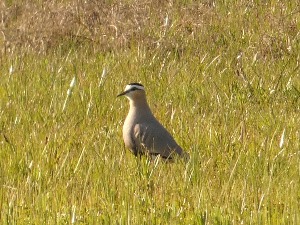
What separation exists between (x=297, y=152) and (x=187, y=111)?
148 cm

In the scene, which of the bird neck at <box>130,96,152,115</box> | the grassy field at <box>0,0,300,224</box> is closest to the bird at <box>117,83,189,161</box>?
the bird neck at <box>130,96,152,115</box>

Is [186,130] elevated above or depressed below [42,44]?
below

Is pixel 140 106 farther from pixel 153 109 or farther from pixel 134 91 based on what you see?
pixel 153 109

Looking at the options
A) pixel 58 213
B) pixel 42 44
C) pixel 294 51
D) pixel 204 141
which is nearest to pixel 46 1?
pixel 42 44

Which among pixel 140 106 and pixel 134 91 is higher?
pixel 134 91

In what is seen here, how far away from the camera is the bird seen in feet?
17.7

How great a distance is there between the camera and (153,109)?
21.8ft

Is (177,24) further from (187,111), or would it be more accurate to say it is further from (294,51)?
Result: (187,111)

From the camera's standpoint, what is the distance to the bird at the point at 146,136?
5410 millimetres

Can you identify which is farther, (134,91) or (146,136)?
(134,91)

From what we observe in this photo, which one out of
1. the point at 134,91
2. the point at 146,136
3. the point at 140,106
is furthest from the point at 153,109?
the point at 146,136

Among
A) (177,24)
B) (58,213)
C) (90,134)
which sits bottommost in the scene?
(58,213)

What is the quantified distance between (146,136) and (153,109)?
3.33ft

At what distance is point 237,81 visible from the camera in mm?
7219
